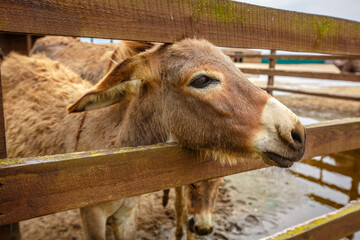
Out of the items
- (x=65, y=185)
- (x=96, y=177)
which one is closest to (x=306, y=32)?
(x=96, y=177)

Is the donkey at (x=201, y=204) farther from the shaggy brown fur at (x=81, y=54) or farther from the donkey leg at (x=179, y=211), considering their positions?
the shaggy brown fur at (x=81, y=54)

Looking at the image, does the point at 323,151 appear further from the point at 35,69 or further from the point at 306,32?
the point at 35,69

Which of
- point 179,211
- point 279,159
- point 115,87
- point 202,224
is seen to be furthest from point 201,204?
point 115,87

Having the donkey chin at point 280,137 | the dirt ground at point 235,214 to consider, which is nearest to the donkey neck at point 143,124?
the donkey chin at point 280,137

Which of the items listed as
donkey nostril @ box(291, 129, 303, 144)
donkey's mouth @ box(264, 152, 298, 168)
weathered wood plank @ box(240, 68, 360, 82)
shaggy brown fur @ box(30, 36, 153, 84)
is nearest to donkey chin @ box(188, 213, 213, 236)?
donkey's mouth @ box(264, 152, 298, 168)

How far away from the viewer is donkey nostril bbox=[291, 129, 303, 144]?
1.36 metres

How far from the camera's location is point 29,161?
3.37 feet

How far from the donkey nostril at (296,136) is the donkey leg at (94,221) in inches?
63.0

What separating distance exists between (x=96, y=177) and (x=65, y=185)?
13cm

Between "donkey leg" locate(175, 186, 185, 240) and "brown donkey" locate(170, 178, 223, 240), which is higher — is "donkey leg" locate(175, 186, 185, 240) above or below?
below

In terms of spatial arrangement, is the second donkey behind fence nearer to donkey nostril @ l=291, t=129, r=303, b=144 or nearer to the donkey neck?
the donkey neck

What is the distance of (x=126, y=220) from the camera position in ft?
8.14

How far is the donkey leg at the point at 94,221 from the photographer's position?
2.16m

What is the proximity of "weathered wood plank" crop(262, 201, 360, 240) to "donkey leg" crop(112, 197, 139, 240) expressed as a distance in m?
1.27
